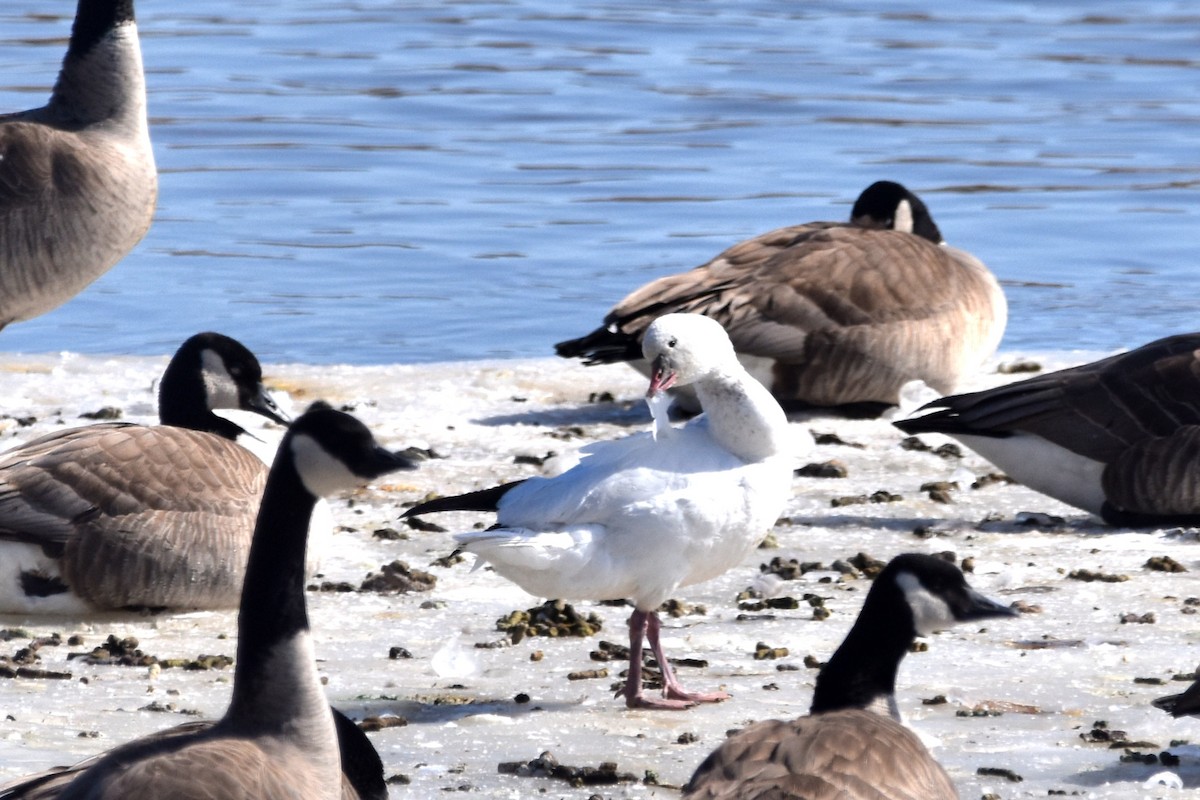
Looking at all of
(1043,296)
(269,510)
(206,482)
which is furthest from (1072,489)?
(1043,296)

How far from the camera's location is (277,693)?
4.26 m

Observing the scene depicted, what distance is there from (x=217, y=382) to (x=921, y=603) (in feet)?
11.6

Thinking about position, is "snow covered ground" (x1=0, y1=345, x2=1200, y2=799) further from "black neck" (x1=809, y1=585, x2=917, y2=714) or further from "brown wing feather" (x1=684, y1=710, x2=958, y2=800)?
"brown wing feather" (x1=684, y1=710, x2=958, y2=800)

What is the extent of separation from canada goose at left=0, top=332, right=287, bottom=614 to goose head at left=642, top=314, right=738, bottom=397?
1534 millimetres

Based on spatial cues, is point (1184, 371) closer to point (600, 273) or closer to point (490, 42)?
point (600, 273)

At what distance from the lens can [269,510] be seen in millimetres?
4438

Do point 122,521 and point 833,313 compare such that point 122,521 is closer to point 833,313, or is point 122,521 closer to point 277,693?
point 277,693

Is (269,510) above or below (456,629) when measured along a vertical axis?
above

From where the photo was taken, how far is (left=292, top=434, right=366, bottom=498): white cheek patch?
169 inches

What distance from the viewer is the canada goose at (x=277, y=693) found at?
160 inches

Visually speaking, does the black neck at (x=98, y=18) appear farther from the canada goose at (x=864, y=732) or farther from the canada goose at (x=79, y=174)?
the canada goose at (x=864, y=732)

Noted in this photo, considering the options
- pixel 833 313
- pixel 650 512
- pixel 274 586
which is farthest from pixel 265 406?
pixel 274 586

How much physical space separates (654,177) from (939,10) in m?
12.8

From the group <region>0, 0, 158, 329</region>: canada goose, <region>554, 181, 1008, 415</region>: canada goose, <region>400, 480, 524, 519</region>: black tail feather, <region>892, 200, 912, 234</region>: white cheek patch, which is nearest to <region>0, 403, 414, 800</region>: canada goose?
<region>400, 480, 524, 519</region>: black tail feather
